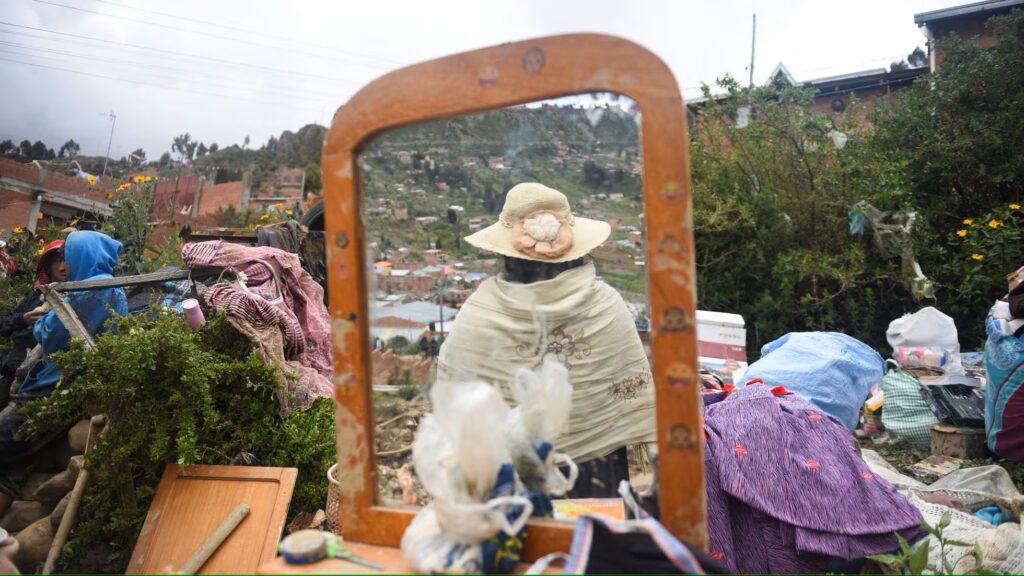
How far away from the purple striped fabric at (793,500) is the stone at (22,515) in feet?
11.6

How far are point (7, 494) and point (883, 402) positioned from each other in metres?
5.83

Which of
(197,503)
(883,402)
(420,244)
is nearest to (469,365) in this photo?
(420,244)

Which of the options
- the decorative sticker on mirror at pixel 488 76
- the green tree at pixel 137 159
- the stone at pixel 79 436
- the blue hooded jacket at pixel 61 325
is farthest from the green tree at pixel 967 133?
the green tree at pixel 137 159

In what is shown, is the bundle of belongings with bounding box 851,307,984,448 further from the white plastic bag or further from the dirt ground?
the dirt ground

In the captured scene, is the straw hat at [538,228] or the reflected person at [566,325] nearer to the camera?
the reflected person at [566,325]

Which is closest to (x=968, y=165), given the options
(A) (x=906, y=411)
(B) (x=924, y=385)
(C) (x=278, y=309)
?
(B) (x=924, y=385)

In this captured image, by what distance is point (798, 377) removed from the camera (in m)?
3.67

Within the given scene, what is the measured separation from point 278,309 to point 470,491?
3.14m

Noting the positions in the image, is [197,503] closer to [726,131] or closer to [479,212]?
[479,212]

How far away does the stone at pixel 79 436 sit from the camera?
3.71 meters

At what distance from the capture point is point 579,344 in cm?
215

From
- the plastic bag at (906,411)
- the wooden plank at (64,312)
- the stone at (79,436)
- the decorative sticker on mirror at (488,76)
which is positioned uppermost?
the decorative sticker on mirror at (488,76)

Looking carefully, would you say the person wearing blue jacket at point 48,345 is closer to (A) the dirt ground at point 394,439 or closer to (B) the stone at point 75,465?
(B) the stone at point 75,465

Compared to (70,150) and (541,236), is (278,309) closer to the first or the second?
(541,236)
